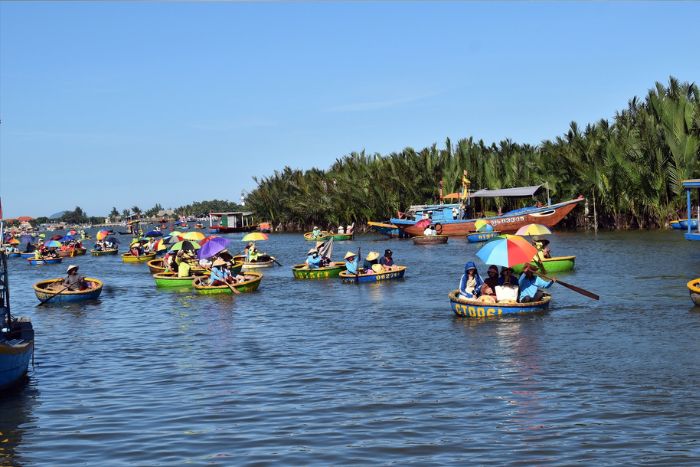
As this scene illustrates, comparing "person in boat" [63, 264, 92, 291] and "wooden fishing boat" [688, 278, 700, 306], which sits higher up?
"person in boat" [63, 264, 92, 291]

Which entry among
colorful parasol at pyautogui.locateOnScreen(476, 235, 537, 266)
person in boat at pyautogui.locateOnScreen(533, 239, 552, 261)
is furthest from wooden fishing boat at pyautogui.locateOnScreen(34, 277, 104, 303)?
person in boat at pyautogui.locateOnScreen(533, 239, 552, 261)

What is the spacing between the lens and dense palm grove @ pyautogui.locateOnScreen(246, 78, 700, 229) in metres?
60.7

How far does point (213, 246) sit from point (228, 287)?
9.09 ft

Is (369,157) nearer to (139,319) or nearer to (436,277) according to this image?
(436,277)

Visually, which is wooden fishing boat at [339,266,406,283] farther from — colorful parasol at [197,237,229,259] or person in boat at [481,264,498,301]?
person in boat at [481,264,498,301]

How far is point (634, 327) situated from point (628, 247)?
96.4ft

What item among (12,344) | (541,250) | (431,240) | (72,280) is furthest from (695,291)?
(431,240)

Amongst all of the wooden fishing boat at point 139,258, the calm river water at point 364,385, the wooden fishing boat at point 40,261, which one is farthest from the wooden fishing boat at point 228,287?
the wooden fishing boat at point 40,261

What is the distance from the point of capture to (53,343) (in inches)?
983

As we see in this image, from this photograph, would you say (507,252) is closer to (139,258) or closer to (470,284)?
(470,284)

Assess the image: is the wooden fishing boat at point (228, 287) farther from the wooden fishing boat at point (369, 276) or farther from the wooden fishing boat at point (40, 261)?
the wooden fishing boat at point (40, 261)

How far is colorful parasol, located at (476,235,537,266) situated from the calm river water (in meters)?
1.82

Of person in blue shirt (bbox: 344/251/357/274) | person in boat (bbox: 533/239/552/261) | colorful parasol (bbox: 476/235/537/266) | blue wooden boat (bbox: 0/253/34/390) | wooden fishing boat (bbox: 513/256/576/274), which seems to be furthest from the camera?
person in blue shirt (bbox: 344/251/357/274)

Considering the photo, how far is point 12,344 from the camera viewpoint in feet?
56.6
